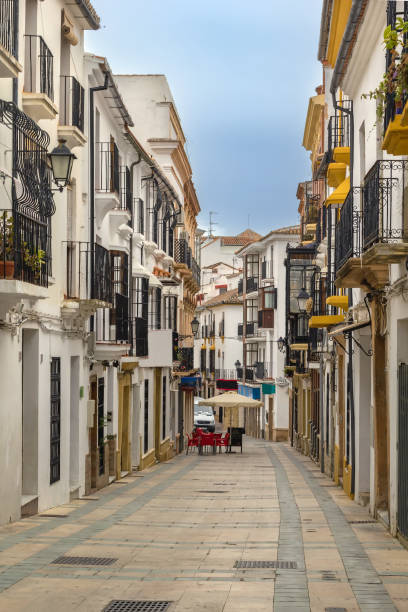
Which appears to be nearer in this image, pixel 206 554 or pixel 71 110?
pixel 206 554

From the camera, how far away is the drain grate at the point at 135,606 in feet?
27.9

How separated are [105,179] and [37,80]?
6.28m

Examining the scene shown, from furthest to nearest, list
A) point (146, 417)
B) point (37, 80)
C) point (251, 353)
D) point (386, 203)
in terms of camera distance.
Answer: point (251, 353), point (146, 417), point (37, 80), point (386, 203)

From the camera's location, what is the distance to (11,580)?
378 inches

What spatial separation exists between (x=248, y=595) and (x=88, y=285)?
33.8 ft

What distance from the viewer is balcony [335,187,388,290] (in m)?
13.3

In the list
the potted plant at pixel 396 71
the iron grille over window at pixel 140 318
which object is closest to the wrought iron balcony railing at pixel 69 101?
the potted plant at pixel 396 71

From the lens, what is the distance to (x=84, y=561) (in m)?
10.9

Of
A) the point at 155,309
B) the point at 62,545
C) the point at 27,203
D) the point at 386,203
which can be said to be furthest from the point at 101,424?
the point at 386,203

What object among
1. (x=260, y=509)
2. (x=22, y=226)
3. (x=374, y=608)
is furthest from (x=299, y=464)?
(x=374, y=608)

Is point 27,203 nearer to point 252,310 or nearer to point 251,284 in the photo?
point 251,284

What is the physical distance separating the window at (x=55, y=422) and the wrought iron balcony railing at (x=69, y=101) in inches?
171

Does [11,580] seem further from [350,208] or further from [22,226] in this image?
[350,208]

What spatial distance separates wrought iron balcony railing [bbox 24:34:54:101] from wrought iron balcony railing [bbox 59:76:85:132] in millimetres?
1734
